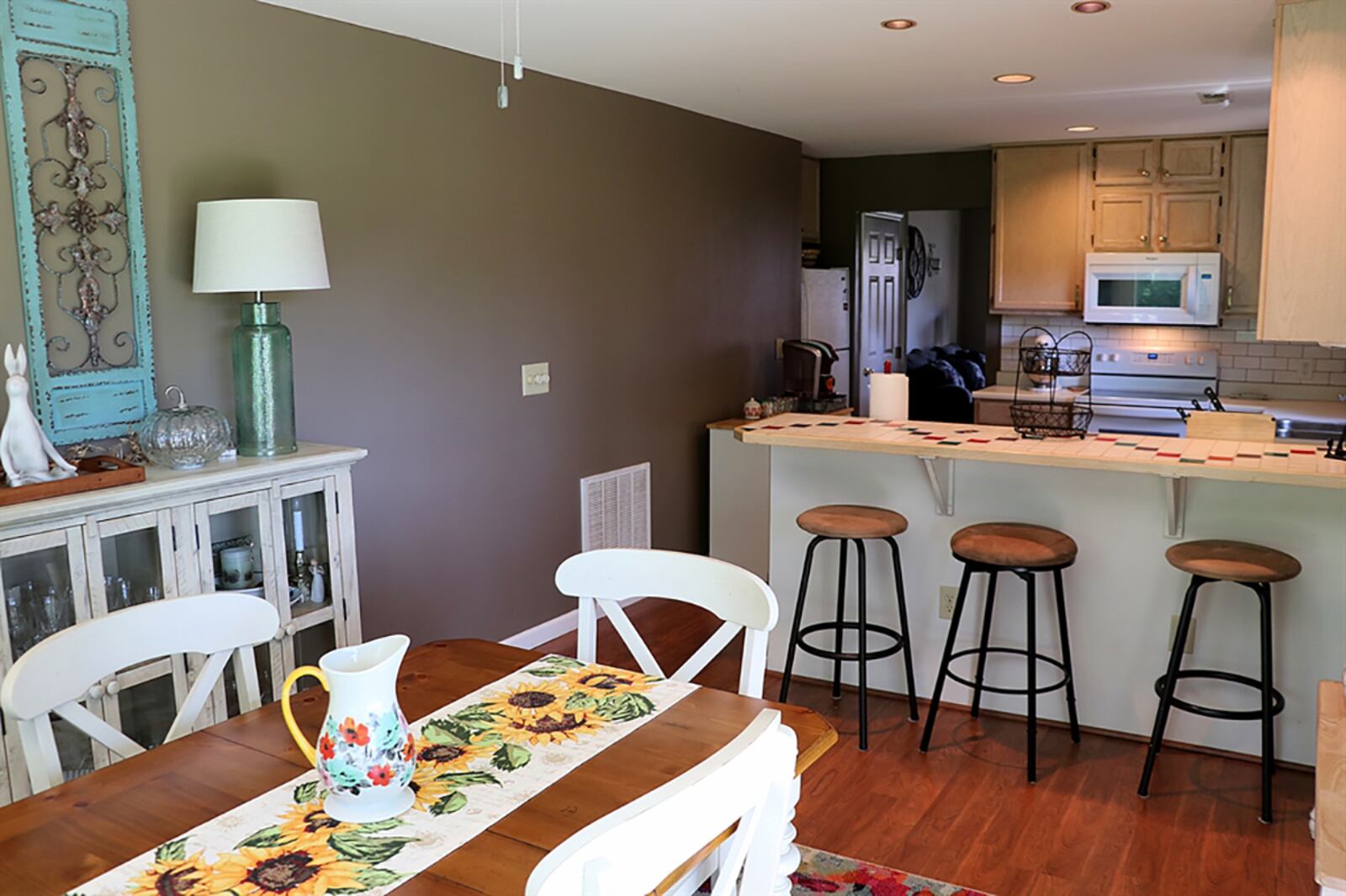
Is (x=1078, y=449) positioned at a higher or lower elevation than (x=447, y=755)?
higher

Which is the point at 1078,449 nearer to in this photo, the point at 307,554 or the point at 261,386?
the point at 307,554

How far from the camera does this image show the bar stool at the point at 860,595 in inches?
141

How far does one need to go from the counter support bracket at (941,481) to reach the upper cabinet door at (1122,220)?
3315 mm

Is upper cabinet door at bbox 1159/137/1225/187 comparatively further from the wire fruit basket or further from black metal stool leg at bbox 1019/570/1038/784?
black metal stool leg at bbox 1019/570/1038/784

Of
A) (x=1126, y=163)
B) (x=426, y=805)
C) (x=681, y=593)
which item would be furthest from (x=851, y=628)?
(x=1126, y=163)

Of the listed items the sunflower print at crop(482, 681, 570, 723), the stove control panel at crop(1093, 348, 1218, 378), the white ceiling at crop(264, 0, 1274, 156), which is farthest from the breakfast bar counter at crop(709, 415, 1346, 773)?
the stove control panel at crop(1093, 348, 1218, 378)

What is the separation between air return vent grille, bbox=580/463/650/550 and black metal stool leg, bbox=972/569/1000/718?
5.86 ft

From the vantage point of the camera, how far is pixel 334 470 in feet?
10.1

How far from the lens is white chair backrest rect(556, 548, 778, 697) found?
6.85 feet

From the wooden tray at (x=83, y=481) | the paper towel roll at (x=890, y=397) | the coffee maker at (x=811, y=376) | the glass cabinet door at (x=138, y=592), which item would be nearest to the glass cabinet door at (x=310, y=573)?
the glass cabinet door at (x=138, y=592)

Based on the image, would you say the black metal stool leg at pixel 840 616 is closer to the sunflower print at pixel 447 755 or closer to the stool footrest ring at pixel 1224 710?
the stool footrest ring at pixel 1224 710

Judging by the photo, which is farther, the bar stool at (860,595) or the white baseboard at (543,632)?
the white baseboard at (543,632)

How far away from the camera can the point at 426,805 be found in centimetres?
152

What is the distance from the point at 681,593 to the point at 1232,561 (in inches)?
70.7
